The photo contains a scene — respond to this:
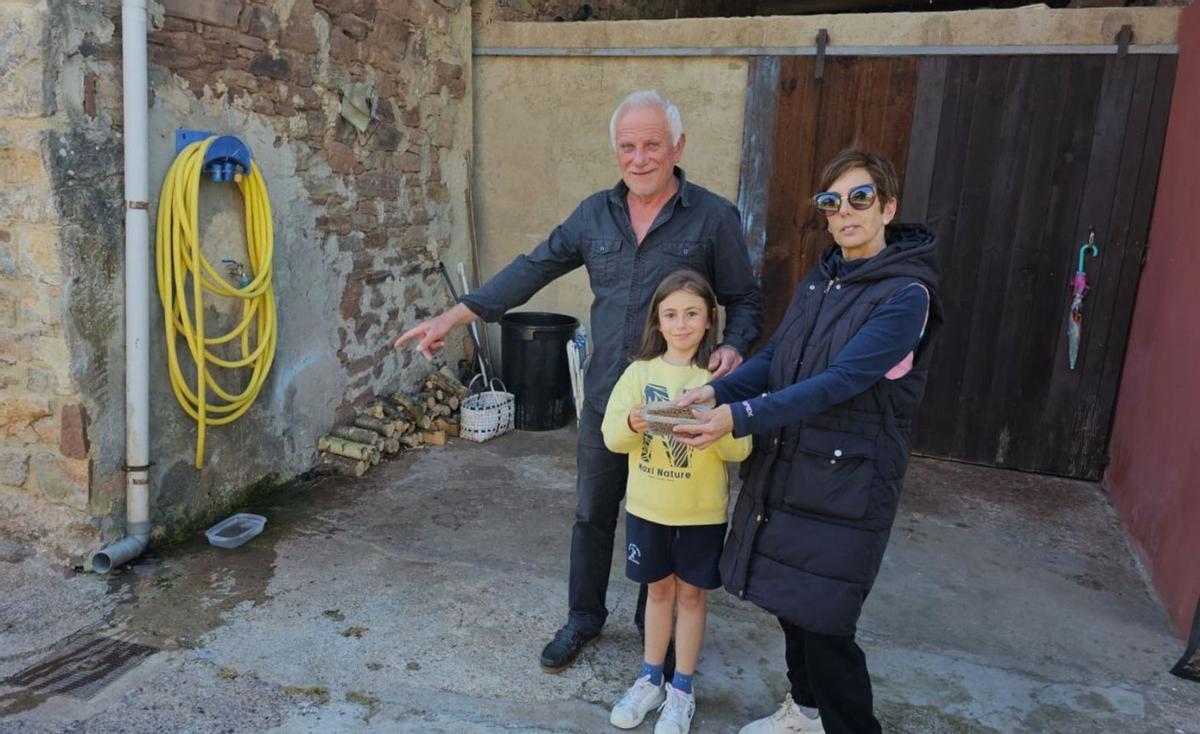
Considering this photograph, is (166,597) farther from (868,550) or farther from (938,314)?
(938,314)

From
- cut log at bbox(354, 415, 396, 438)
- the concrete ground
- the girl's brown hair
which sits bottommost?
the concrete ground

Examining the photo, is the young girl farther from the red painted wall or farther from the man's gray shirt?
the red painted wall

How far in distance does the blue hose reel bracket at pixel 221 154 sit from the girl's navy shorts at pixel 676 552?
2.24 metres

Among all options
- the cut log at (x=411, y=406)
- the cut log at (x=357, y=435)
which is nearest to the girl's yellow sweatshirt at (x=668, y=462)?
the cut log at (x=357, y=435)

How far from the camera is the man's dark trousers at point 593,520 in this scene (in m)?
2.70

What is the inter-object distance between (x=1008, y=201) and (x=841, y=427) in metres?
3.28

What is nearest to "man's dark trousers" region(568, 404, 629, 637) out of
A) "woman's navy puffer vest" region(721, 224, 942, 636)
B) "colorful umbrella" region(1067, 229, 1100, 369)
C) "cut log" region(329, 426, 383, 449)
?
"woman's navy puffer vest" region(721, 224, 942, 636)

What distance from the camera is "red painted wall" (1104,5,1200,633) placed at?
128 inches

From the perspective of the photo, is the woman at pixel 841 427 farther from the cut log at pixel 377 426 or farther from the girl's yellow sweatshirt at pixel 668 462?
the cut log at pixel 377 426

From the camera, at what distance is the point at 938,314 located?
200cm

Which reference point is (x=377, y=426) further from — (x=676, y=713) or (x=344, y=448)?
(x=676, y=713)

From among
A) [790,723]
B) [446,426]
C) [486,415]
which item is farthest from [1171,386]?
[446,426]

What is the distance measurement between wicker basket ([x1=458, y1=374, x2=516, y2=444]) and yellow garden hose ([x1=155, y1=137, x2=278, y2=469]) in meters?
1.33

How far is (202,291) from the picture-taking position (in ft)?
11.5
